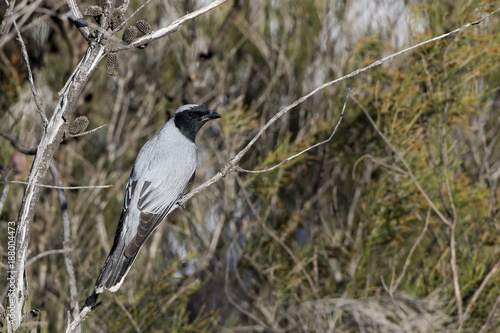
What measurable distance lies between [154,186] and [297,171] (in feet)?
4.43

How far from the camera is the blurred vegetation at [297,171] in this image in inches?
133

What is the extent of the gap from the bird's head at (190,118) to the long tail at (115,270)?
0.98m

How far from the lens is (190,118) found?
11.5ft

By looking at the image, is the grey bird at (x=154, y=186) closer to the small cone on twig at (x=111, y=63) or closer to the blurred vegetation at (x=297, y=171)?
the blurred vegetation at (x=297, y=171)

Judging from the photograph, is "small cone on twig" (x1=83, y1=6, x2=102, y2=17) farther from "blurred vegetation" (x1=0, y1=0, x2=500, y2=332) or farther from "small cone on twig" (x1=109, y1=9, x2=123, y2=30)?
"blurred vegetation" (x1=0, y1=0, x2=500, y2=332)

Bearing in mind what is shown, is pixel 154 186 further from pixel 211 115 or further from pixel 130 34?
pixel 130 34

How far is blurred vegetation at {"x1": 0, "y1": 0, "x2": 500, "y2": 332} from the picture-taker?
3371mm

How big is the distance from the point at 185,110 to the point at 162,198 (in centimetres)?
62

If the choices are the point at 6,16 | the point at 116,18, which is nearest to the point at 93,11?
the point at 116,18

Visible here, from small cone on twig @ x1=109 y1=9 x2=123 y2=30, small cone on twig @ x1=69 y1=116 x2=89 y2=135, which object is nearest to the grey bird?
small cone on twig @ x1=69 y1=116 x2=89 y2=135

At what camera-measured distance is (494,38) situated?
3.46 m

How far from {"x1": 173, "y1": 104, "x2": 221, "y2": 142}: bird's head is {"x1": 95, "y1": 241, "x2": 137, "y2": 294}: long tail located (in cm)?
98

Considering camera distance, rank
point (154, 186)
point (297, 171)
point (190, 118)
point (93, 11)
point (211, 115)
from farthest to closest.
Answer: point (297, 171)
point (190, 118)
point (211, 115)
point (154, 186)
point (93, 11)

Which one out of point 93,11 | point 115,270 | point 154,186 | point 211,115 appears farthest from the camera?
point 211,115
